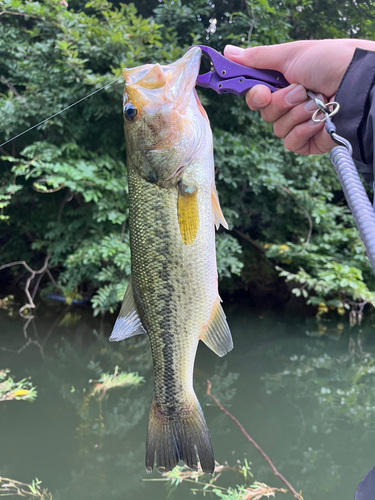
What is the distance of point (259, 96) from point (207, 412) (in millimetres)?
2705

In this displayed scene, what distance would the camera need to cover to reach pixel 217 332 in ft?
3.50

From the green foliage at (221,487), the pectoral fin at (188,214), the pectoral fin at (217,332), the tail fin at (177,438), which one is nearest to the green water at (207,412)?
Answer: the green foliage at (221,487)

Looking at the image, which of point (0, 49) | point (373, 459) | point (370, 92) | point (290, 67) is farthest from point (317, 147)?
point (0, 49)

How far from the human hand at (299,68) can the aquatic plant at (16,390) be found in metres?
3.01

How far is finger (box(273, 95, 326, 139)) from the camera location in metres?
1.33

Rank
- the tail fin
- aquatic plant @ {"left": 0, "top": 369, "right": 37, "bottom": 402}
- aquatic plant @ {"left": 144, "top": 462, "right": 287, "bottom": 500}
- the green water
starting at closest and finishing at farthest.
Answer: the tail fin → aquatic plant @ {"left": 144, "top": 462, "right": 287, "bottom": 500} → the green water → aquatic plant @ {"left": 0, "top": 369, "right": 37, "bottom": 402}

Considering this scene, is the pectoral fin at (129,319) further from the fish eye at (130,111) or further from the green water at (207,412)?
the green water at (207,412)

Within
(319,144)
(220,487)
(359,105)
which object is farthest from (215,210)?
(220,487)

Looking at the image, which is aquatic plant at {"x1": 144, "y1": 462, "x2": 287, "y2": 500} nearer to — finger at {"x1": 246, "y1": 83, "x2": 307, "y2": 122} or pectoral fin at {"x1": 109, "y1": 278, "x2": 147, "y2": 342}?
pectoral fin at {"x1": 109, "y1": 278, "x2": 147, "y2": 342}

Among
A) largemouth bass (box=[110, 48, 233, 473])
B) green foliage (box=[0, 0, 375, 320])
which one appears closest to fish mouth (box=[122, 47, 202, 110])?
largemouth bass (box=[110, 48, 233, 473])

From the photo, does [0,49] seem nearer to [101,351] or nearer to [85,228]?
[85,228]

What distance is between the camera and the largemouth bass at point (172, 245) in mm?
1025

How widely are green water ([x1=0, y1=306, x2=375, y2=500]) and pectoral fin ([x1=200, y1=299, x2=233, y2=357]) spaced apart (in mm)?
1786

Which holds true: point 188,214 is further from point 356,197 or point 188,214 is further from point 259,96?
point 259,96
